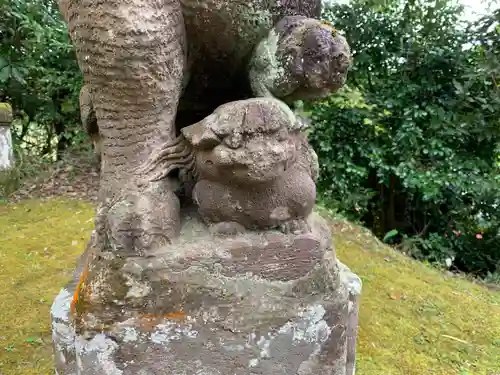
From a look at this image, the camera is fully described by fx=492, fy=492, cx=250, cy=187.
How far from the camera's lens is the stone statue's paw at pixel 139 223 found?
854 mm

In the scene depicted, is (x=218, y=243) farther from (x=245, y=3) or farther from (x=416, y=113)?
(x=416, y=113)

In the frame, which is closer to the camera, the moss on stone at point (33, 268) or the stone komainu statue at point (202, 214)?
the stone komainu statue at point (202, 214)

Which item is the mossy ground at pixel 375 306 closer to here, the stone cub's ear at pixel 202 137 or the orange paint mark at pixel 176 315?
the orange paint mark at pixel 176 315

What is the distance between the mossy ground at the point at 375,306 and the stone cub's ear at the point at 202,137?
112 cm

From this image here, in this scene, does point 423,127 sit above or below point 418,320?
above

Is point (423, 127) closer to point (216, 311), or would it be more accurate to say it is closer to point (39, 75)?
point (216, 311)

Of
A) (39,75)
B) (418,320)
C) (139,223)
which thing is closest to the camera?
(139,223)

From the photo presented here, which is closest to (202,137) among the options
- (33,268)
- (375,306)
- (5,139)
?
(375,306)

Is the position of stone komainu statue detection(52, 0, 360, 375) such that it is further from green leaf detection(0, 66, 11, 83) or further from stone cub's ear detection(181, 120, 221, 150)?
green leaf detection(0, 66, 11, 83)

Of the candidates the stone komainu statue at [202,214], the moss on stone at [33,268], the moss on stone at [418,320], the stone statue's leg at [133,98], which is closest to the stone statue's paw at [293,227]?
the stone komainu statue at [202,214]

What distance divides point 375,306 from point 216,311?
1.41m

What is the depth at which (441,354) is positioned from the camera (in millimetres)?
1821

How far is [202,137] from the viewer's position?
33.9 inches

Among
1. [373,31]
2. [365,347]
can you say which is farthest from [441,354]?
[373,31]
